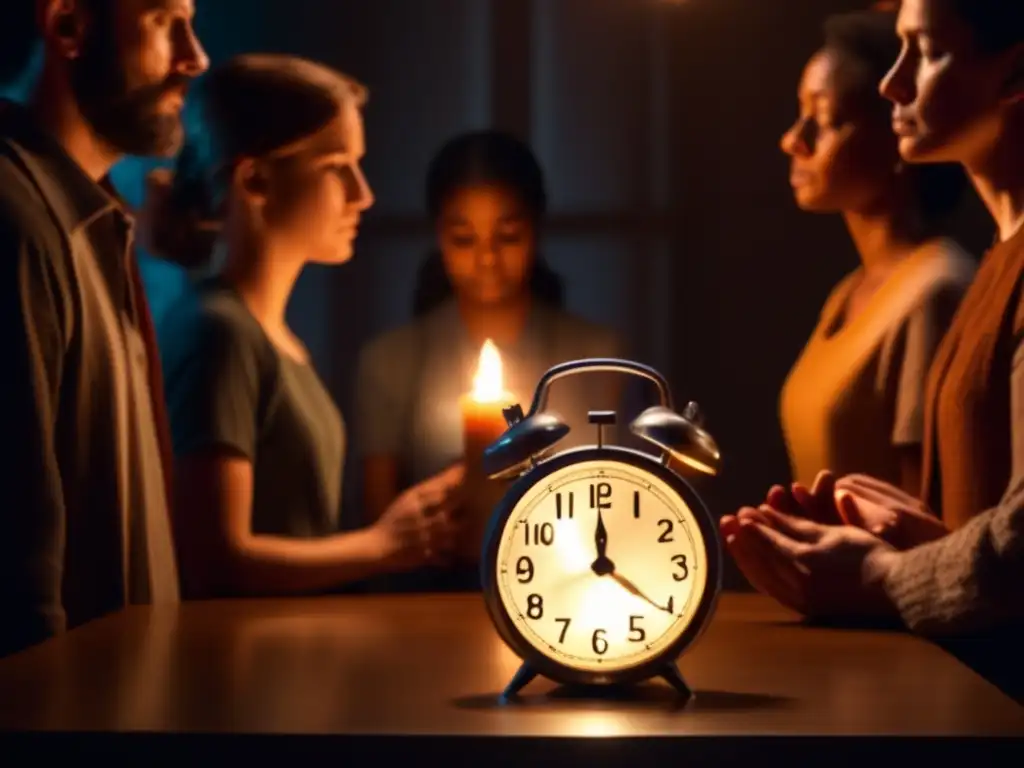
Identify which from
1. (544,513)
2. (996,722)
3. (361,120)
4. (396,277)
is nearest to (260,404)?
(396,277)

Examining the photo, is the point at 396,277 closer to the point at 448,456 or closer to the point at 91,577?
the point at 448,456

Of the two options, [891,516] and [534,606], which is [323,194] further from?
[534,606]

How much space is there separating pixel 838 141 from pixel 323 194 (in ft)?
2.35

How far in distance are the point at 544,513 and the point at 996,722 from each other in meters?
0.38

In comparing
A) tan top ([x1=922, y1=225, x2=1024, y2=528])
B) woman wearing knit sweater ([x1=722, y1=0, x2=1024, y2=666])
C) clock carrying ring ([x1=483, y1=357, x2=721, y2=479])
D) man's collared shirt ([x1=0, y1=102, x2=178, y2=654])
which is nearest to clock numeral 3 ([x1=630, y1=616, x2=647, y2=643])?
clock carrying ring ([x1=483, y1=357, x2=721, y2=479])

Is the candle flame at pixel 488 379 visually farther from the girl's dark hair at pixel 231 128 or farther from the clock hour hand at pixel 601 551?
the girl's dark hair at pixel 231 128

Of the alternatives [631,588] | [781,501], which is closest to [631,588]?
[631,588]

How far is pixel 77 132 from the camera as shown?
1.87 m

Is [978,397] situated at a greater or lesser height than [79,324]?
lesser

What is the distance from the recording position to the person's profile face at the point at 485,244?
2.07 m

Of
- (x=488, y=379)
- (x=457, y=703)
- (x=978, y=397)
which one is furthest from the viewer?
(x=978, y=397)

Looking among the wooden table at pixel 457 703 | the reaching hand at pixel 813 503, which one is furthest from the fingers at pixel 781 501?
the wooden table at pixel 457 703

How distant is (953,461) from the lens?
184 cm

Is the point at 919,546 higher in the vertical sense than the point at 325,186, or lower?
lower
